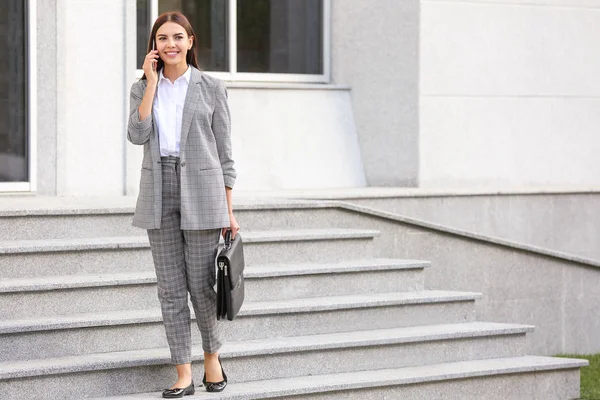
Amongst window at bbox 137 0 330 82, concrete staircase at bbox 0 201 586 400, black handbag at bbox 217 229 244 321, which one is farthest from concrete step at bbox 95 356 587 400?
window at bbox 137 0 330 82

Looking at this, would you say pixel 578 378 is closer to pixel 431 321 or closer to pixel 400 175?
pixel 431 321

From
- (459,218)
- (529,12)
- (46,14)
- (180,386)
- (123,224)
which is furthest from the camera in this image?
(529,12)

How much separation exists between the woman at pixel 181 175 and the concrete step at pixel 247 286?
0.88 meters

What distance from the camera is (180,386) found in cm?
636

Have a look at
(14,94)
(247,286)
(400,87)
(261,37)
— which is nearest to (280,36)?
(261,37)

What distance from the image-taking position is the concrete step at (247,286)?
6.90 meters

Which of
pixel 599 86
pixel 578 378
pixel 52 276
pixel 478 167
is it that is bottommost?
pixel 578 378

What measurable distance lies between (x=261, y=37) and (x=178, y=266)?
4874 mm

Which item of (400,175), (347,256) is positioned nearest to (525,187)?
(400,175)

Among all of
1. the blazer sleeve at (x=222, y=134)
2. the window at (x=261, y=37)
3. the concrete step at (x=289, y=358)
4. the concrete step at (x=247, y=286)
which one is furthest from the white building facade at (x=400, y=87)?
the blazer sleeve at (x=222, y=134)

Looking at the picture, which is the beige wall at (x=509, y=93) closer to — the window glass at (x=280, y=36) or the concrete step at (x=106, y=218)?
the window glass at (x=280, y=36)

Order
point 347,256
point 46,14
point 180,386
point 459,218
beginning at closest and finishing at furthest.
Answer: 1. point 180,386
2. point 347,256
3. point 46,14
4. point 459,218

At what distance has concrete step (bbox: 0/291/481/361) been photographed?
6.64 m

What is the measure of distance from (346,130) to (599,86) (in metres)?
2.33
